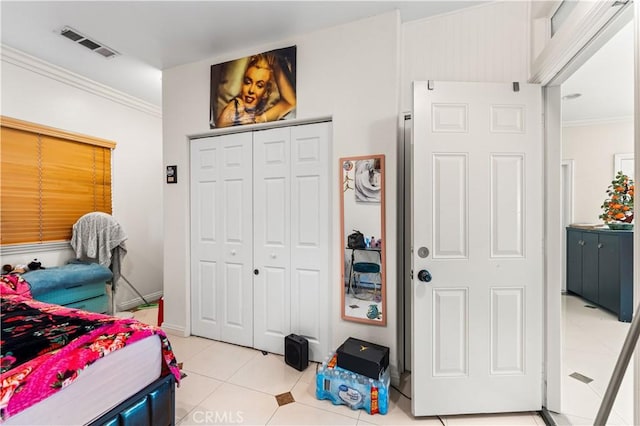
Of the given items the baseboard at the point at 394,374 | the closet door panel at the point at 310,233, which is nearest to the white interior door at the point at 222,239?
the closet door panel at the point at 310,233

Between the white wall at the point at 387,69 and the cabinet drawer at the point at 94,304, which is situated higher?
the white wall at the point at 387,69

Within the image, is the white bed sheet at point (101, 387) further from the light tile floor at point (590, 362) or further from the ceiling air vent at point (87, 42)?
the ceiling air vent at point (87, 42)

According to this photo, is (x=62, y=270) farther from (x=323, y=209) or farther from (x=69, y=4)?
(x=323, y=209)

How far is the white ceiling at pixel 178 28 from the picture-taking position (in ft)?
6.92

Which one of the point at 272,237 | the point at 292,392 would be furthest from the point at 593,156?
the point at 292,392

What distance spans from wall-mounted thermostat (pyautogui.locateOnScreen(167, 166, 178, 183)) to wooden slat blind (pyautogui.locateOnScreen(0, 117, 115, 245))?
118cm

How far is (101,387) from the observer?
1334 mm

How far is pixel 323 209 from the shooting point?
240 centimetres

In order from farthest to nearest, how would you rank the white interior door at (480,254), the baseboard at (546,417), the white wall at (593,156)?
the white wall at (593,156)
the white interior door at (480,254)
the baseboard at (546,417)

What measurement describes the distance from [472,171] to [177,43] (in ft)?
8.95

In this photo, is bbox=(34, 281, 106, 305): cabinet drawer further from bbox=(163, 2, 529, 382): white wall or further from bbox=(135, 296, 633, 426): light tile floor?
bbox=(163, 2, 529, 382): white wall

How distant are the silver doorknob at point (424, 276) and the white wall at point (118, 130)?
367 cm

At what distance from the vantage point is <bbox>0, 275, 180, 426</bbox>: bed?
1.12 meters

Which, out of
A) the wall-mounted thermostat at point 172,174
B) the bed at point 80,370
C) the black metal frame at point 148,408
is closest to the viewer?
the bed at point 80,370
